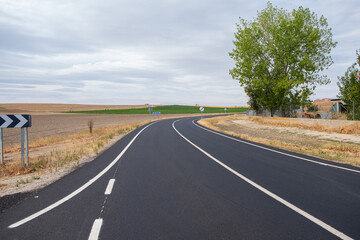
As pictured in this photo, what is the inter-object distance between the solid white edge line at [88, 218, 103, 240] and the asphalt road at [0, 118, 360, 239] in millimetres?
17

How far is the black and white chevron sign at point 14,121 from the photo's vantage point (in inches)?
312

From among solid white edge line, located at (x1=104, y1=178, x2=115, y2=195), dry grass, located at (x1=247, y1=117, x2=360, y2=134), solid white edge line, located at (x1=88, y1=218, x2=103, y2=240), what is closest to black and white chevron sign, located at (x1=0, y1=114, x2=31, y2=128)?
solid white edge line, located at (x1=104, y1=178, x2=115, y2=195)

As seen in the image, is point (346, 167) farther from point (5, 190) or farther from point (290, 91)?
point (290, 91)

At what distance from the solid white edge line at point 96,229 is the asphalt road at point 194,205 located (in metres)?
0.02

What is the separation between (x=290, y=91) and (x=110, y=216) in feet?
94.6

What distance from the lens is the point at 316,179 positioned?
6613 millimetres

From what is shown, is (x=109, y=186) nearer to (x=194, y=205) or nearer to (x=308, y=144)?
(x=194, y=205)

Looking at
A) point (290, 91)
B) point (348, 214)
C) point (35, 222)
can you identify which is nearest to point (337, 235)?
point (348, 214)

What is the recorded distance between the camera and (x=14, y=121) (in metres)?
8.12

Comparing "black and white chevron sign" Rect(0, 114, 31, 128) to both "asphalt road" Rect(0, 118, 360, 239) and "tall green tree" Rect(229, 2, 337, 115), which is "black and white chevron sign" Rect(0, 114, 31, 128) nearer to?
"asphalt road" Rect(0, 118, 360, 239)

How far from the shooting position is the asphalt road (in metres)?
3.68

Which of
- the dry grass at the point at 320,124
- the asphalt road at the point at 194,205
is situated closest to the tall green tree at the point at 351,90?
the dry grass at the point at 320,124

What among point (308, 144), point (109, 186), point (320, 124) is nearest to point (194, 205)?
point (109, 186)

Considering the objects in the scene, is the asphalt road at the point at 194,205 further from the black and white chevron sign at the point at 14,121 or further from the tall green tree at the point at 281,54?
the tall green tree at the point at 281,54
